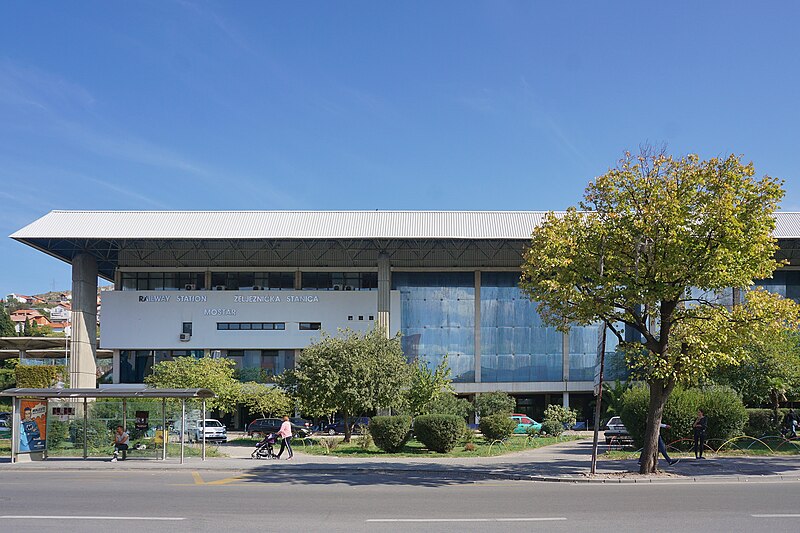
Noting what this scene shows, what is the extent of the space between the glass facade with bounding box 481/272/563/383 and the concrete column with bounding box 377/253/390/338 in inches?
306

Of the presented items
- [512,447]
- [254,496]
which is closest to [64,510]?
[254,496]

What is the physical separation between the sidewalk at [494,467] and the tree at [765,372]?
11077 mm

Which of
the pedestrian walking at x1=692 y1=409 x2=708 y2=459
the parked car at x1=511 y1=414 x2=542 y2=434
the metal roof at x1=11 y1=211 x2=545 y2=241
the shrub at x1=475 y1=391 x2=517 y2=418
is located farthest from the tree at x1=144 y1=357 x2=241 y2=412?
the pedestrian walking at x1=692 y1=409 x2=708 y2=459

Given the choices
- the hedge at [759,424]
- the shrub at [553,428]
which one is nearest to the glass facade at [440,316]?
the shrub at [553,428]

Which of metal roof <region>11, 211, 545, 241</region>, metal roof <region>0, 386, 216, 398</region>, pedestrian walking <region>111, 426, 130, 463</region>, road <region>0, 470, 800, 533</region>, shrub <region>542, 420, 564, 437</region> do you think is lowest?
shrub <region>542, 420, 564, 437</region>

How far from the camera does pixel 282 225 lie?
193ft

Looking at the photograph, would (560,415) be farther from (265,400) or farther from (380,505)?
(380,505)

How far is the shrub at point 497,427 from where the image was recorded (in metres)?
35.0

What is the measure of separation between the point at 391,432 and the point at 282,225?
3191 centimetres

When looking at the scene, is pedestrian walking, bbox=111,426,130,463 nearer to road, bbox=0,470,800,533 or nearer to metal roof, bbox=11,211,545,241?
road, bbox=0,470,800,533

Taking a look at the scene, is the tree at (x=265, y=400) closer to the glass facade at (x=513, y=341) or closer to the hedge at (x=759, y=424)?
the glass facade at (x=513, y=341)

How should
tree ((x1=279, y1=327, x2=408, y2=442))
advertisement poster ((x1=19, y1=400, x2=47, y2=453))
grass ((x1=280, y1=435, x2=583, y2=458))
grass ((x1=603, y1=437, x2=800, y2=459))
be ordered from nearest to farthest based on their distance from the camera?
advertisement poster ((x1=19, y1=400, x2=47, y2=453)) → grass ((x1=603, y1=437, x2=800, y2=459)) → grass ((x1=280, y1=435, x2=583, y2=458)) → tree ((x1=279, y1=327, x2=408, y2=442))

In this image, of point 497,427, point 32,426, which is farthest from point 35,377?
point 497,427

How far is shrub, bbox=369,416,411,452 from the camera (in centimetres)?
2980
